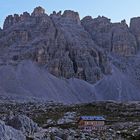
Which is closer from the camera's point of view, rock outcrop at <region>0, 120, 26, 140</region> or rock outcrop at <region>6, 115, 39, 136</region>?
rock outcrop at <region>0, 120, 26, 140</region>

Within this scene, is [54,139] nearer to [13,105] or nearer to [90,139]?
[90,139]

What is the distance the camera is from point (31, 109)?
171 metres

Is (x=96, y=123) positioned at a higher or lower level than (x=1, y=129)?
lower

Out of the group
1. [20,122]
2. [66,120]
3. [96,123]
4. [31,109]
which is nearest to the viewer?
[20,122]

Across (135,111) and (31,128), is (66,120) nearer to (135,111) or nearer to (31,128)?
(135,111)

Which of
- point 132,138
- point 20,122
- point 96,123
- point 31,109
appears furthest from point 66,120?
point 20,122

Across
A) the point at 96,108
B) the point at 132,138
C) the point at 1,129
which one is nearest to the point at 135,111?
the point at 96,108

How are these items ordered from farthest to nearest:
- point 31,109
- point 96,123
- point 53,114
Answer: point 31,109 → point 53,114 → point 96,123

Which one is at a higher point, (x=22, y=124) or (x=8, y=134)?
(x=8, y=134)

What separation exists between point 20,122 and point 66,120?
8606 centimetres

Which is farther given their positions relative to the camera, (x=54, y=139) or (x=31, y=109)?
(x=31, y=109)

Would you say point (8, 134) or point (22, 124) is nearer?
point (8, 134)

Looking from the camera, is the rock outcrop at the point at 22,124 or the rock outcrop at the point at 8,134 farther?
the rock outcrop at the point at 22,124

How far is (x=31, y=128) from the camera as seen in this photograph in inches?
2178
